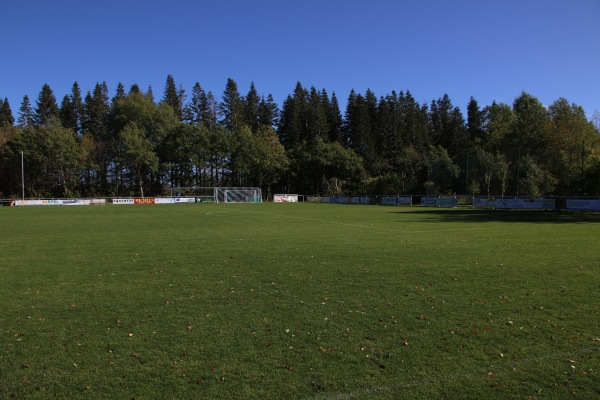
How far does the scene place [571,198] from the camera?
33750mm

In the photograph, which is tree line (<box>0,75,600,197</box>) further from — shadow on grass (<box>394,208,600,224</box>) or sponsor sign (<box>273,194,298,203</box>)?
shadow on grass (<box>394,208,600,224</box>)

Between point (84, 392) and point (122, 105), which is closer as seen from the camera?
point (84, 392)

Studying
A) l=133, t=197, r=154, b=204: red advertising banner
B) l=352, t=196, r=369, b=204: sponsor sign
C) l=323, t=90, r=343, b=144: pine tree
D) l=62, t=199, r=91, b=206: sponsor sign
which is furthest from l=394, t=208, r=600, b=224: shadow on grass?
l=323, t=90, r=343, b=144: pine tree

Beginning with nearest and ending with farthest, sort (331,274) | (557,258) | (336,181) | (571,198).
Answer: (331,274)
(557,258)
(571,198)
(336,181)

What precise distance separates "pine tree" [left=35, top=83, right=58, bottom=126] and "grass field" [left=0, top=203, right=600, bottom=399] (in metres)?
90.7

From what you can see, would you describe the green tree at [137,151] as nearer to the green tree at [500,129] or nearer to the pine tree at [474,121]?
the green tree at [500,129]

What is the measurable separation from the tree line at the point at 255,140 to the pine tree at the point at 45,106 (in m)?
0.22

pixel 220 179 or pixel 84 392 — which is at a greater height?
pixel 220 179

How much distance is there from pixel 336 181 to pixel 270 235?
2542 inches

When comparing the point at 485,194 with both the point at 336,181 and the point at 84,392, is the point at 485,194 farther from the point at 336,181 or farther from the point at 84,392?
the point at 84,392

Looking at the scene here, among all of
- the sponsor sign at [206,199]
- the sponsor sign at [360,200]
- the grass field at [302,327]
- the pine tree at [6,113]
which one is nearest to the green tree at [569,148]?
the sponsor sign at [360,200]

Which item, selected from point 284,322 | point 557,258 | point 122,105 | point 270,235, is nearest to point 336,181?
point 122,105

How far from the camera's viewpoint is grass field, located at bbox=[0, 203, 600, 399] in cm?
397

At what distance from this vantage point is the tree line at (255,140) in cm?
6856
